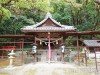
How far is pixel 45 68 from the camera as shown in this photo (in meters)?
19.0

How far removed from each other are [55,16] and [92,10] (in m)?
6.29

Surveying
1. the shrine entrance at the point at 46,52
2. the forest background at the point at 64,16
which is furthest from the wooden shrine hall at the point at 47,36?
the forest background at the point at 64,16

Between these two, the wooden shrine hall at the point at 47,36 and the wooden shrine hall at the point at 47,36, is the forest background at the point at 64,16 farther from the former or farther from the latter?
the wooden shrine hall at the point at 47,36

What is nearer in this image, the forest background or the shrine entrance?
the shrine entrance

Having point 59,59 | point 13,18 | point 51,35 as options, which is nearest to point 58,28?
point 51,35

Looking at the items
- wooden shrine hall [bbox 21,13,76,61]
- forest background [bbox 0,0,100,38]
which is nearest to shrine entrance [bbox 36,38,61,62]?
wooden shrine hall [bbox 21,13,76,61]

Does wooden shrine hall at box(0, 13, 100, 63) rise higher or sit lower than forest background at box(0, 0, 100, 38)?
lower

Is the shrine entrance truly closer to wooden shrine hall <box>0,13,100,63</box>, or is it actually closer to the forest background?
wooden shrine hall <box>0,13,100,63</box>

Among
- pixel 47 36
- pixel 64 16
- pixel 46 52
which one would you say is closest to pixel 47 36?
pixel 47 36

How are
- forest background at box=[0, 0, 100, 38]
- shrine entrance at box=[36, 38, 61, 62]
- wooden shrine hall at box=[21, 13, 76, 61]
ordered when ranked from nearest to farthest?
wooden shrine hall at box=[21, 13, 76, 61] < shrine entrance at box=[36, 38, 61, 62] < forest background at box=[0, 0, 100, 38]

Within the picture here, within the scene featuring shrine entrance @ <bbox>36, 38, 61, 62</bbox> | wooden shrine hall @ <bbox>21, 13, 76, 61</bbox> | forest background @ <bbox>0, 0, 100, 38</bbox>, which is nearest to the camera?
wooden shrine hall @ <bbox>21, 13, 76, 61</bbox>

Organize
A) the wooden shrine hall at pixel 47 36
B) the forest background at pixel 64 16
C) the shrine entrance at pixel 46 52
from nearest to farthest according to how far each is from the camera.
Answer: the wooden shrine hall at pixel 47 36, the shrine entrance at pixel 46 52, the forest background at pixel 64 16

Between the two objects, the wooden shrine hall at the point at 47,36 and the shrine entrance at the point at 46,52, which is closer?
the wooden shrine hall at the point at 47,36

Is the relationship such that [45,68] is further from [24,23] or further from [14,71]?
[24,23]
